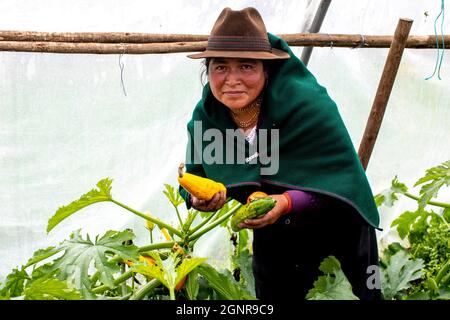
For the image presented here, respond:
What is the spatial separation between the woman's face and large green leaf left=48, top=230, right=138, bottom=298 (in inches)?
24.1

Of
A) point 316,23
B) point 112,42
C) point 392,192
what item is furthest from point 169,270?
point 316,23

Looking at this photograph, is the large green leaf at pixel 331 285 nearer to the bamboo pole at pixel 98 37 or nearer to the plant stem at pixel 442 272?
the plant stem at pixel 442 272

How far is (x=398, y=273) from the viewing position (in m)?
3.82

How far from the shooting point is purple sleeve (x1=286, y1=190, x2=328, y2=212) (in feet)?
9.92

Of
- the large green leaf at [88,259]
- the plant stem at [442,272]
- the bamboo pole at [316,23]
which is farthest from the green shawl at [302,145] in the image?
the bamboo pole at [316,23]

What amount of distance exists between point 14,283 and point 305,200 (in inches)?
44.4

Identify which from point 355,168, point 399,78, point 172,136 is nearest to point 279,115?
point 355,168

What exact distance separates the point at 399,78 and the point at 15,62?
1836 mm

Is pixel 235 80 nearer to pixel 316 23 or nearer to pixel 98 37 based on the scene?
pixel 98 37

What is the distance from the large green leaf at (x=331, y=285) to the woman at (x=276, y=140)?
0.33 feet

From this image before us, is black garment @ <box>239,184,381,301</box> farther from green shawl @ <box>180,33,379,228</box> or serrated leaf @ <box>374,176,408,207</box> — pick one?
serrated leaf @ <box>374,176,408,207</box>

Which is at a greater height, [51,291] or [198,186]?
[198,186]

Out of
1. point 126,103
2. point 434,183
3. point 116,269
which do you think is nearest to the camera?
point 116,269

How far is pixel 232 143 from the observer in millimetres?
3102
